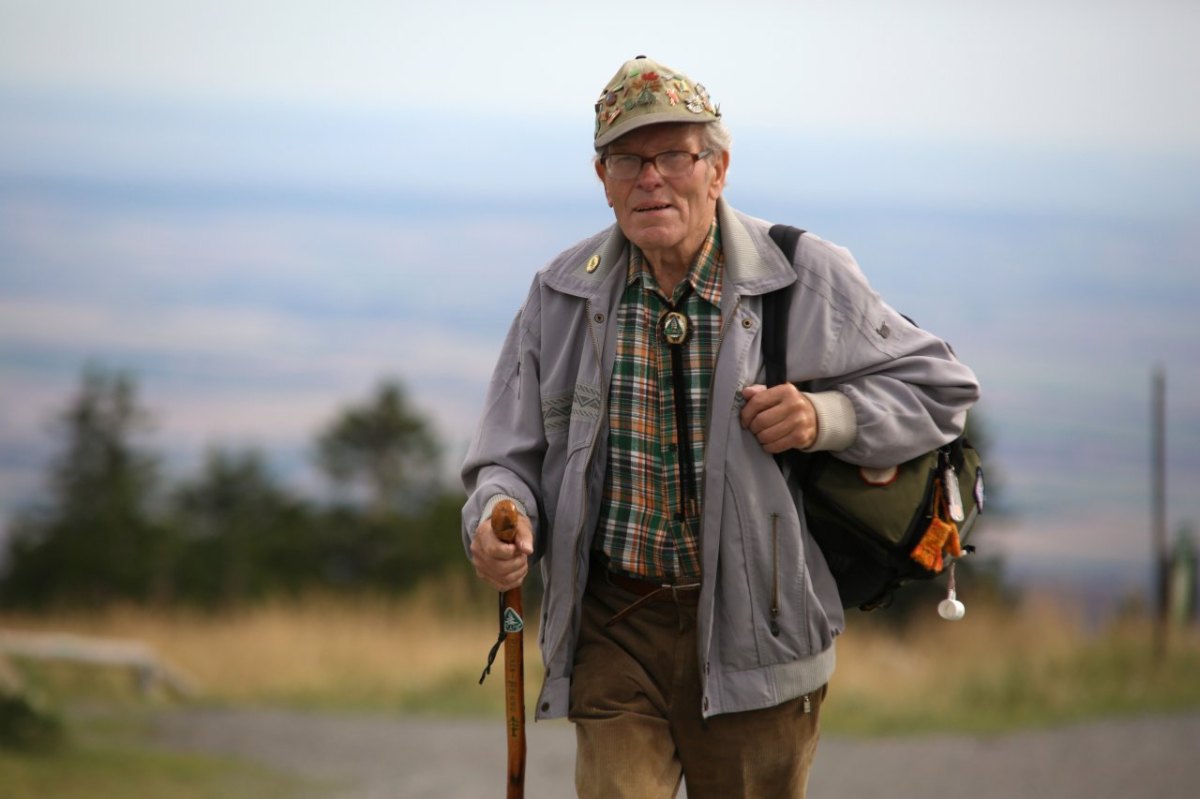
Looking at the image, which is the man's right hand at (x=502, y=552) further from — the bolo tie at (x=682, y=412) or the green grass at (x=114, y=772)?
the green grass at (x=114, y=772)

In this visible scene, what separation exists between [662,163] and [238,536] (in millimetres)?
13190

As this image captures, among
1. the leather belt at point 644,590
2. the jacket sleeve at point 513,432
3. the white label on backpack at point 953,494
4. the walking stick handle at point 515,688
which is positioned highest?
the jacket sleeve at point 513,432

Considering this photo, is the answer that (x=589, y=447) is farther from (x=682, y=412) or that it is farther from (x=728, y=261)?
(x=728, y=261)

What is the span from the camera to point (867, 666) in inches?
431

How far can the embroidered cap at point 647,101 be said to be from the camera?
341cm

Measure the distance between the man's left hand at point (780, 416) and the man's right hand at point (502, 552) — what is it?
50 centimetres

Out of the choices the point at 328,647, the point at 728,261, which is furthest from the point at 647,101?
the point at 328,647

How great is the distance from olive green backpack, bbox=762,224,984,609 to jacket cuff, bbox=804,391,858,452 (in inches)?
3.9

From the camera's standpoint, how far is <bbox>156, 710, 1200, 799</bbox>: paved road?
8.50 metres

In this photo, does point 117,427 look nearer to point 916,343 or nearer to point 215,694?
point 215,694

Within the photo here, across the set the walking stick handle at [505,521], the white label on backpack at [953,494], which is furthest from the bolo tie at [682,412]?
the white label on backpack at [953,494]

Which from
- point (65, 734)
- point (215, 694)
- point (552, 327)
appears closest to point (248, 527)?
point (215, 694)

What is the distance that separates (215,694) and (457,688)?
68.4 inches

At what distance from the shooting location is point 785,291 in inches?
139
